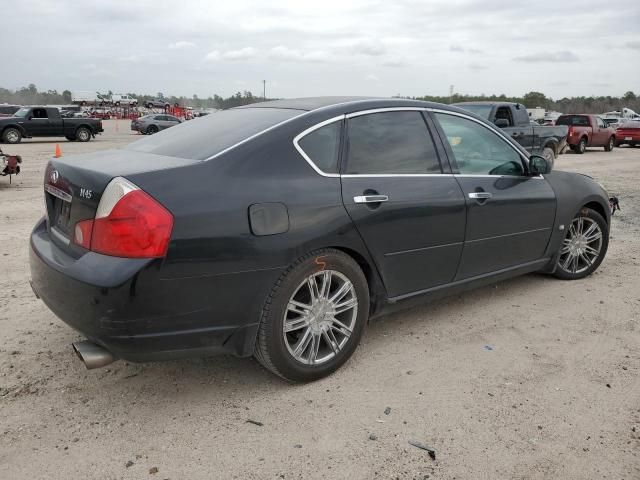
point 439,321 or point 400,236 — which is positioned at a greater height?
point 400,236

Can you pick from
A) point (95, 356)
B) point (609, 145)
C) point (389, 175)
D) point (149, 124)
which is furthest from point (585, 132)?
point (149, 124)

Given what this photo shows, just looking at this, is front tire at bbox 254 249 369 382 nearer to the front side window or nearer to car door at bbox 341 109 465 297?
car door at bbox 341 109 465 297

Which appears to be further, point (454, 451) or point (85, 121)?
point (85, 121)

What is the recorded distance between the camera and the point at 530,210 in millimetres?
4410

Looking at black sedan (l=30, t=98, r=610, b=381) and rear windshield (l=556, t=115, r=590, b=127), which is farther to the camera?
rear windshield (l=556, t=115, r=590, b=127)

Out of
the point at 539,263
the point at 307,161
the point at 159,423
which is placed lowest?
the point at 159,423

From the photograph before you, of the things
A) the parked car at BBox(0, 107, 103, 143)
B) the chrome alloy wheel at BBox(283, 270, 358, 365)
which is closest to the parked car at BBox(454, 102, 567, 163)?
the chrome alloy wheel at BBox(283, 270, 358, 365)

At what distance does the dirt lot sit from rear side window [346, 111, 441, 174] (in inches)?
47.0

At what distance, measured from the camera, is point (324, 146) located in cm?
332

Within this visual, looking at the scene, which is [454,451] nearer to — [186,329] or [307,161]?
[186,329]

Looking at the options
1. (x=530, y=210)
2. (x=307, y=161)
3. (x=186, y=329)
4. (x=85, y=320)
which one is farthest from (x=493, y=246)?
(x=85, y=320)

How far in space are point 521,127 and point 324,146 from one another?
11.6m

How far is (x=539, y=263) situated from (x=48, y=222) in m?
3.72

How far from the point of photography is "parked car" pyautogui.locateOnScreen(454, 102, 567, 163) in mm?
12709
